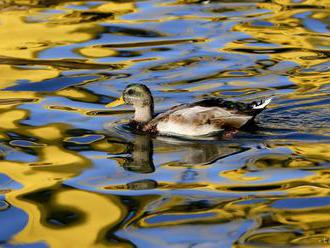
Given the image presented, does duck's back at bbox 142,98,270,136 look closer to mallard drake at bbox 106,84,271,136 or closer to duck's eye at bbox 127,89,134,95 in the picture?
mallard drake at bbox 106,84,271,136

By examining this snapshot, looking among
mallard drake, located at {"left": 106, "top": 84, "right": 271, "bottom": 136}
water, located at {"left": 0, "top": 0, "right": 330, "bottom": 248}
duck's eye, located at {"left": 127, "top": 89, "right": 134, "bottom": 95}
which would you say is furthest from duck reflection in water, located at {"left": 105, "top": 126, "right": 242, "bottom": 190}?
duck's eye, located at {"left": 127, "top": 89, "right": 134, "bottom": 95}

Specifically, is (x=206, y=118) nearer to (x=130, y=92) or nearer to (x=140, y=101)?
(x=140, y=101)

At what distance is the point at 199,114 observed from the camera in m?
11.1

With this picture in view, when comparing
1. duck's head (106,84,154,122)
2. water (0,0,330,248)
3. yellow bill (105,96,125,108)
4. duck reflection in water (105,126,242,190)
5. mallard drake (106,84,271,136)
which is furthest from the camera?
yellow bill (105,96,125,108)

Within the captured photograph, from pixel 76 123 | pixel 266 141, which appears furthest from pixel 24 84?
pixel 266 141

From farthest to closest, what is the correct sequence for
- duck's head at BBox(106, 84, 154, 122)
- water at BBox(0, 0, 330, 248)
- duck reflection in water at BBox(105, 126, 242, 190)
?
duck's head at BBox(106, 84, 154, 122) → duck reflection in water at BBox(105, 126, 242, 190) → water at BBox(0, 0, 330, 248)

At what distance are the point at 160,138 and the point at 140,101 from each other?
707 millimetres

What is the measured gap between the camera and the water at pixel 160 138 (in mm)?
8258

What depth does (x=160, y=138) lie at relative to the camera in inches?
439

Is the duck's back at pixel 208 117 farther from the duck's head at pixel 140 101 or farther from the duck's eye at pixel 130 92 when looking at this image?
the duck's eye at pixel 130 92

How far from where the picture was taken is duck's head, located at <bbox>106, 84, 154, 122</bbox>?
38.3ft

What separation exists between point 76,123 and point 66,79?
2.35 metres

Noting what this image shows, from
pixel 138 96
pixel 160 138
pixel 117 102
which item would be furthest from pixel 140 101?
pixel 160 138

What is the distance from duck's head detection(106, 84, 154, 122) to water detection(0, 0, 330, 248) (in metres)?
0.28
